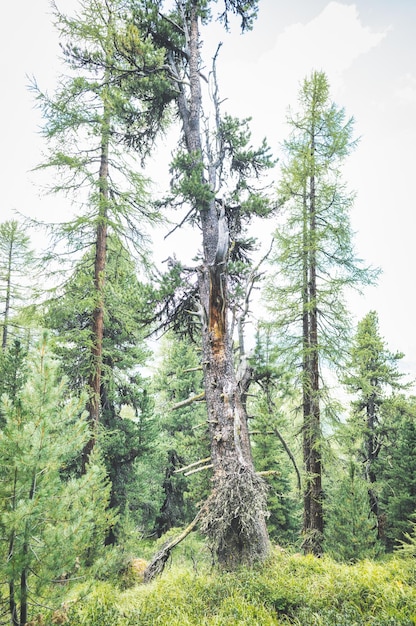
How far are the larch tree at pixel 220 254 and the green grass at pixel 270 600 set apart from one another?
0.50 meters

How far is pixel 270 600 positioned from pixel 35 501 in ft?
8.94

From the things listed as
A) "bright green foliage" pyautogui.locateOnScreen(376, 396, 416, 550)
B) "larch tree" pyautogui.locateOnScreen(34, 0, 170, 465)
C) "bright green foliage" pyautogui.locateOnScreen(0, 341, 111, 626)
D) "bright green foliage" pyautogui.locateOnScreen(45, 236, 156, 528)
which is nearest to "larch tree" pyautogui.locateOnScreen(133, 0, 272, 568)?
"larch tree" pyautogui.locateOnScreen(34, 0, 170, 465)

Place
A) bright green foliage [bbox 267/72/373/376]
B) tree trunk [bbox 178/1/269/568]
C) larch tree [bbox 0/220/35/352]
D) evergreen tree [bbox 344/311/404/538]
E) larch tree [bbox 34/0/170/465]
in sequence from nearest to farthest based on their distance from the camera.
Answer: tree trunk [bbox 178/1/269/568], larch tree [bbox 34/0/170/465], bright green foliage [bbox 267/72/373/376], evergreen tree [bbox 344/311/404/538], larch tree [bbox 0/220/35/352]

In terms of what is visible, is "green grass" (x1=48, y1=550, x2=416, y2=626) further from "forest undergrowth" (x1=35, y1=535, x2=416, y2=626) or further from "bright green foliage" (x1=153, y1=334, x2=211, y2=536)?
"bright green foliage" (x1=153, y1=334, x2=211, y2=536)

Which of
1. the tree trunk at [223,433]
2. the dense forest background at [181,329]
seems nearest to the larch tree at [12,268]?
the dense forest background at [181,329]

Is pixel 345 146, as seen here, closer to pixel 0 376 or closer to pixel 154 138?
pixel 154 138

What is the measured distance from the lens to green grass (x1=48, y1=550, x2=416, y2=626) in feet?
9.62

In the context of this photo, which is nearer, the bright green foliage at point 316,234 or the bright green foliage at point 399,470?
the bright green foliage at point 316,234

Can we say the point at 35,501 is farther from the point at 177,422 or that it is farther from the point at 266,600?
the point at 177,422

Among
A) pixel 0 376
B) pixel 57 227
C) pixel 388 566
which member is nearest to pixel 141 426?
pixel 0 376

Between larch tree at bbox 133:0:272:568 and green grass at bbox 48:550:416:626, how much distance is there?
499 millimetres

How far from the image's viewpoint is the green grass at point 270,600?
293 centimetres

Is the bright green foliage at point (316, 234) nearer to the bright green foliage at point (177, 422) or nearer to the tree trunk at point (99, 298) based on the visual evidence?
the tree trunk at point (99, 298)

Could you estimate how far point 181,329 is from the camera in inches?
301
